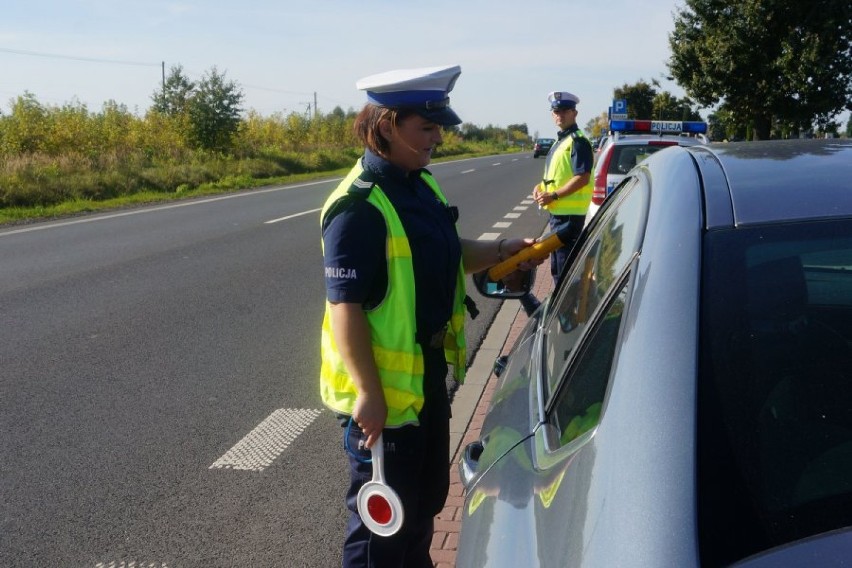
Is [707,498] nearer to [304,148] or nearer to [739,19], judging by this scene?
[739,19]

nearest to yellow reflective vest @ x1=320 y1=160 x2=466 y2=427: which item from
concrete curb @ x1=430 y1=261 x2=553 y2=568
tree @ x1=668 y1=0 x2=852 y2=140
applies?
concrete curb @ x1=430 y1=261 x2=553 y2=568

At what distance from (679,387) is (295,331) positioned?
232 inches

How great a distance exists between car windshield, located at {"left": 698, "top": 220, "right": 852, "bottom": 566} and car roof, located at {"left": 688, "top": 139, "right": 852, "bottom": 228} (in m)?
0.04

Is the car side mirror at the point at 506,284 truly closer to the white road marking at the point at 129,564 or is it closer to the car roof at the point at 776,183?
the car roof at the point at 776,183

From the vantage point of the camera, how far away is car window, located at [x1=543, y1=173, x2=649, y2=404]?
194 centimetres

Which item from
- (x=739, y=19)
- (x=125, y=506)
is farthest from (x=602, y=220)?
(x=739, y=19)

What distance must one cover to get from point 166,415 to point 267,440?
0.73 m

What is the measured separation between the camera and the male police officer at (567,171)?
674 cm

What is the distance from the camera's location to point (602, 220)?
2779 mm

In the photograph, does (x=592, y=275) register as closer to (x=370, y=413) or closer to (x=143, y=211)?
(x=370, y=413)

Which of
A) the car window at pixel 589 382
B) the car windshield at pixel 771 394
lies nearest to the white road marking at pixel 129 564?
the car window at pixel 589 382

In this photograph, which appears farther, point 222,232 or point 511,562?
point 222,232

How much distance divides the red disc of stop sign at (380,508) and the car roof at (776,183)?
1.14 meters

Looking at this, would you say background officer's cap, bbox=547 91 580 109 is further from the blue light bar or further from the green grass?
the green grass
